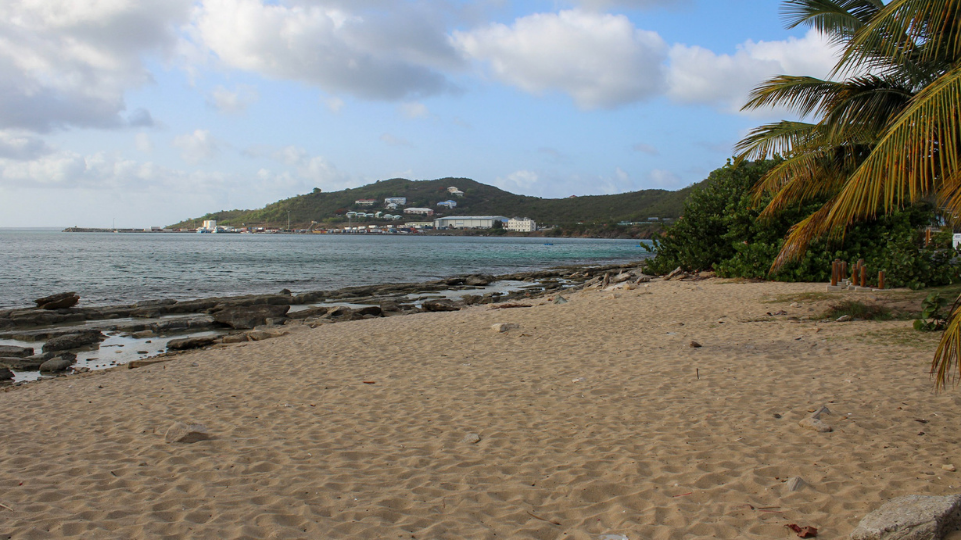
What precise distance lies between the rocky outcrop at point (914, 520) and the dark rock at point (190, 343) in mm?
11815

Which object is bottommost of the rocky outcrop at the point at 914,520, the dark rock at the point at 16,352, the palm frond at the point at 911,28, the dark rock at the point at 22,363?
the dark rock at the point at 22,363

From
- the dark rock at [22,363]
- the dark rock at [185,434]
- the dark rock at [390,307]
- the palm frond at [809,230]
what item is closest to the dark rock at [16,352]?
the dark rock at [22,363]

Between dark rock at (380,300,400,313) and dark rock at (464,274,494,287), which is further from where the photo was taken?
dark rock at (464,274,494,287)

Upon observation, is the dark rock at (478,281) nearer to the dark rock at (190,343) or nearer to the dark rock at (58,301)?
the dark rock at (58,301)

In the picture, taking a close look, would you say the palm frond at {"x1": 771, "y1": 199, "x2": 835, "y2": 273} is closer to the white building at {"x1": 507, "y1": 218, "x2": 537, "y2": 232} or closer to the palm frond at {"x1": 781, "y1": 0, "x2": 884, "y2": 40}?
the palm frond at {"x1": 781, "y1": 0, "x2": 884, "y2": 40}

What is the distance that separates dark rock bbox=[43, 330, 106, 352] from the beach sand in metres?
4.11

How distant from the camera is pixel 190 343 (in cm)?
1188

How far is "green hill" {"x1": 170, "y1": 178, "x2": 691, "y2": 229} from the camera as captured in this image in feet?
468

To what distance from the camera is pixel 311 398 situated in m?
6.64

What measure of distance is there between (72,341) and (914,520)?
14514 mm

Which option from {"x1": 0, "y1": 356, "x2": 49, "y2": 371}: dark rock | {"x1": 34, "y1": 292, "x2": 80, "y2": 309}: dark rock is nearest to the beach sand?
{"x1": 0, "y1": 356, "x2": 49, "y2": 371}: dark rock

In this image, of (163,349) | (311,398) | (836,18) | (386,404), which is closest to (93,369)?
(163,349)

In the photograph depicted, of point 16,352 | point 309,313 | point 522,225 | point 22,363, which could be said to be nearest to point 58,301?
point 16,352

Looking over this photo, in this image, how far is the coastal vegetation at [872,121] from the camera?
421cm
